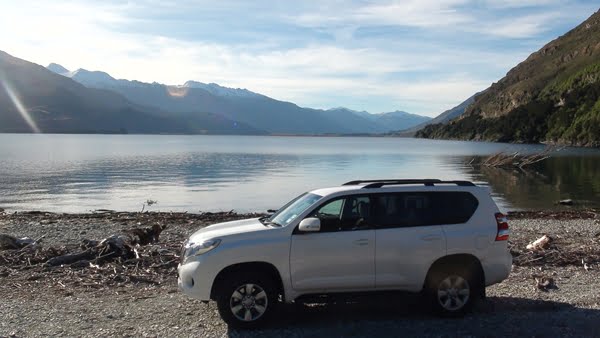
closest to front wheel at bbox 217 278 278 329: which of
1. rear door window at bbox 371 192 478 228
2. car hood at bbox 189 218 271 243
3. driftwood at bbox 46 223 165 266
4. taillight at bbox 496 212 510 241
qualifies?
car hood at bbox 189 218 271 243

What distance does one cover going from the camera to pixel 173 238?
18984 mm

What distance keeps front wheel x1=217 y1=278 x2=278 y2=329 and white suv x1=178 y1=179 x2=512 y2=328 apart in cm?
1

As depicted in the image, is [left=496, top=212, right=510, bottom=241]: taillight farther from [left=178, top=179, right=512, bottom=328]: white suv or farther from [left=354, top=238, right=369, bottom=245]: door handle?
[left=354, top=238, right=369, bottom=245]: door handle

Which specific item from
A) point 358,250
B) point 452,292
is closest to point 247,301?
point 358,250

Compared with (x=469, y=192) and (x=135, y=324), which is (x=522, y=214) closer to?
(x=469, y=192)

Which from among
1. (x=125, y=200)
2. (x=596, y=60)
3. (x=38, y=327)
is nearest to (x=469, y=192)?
(x=38, y=327)

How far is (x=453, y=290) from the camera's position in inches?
360

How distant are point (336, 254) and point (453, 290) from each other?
199cm

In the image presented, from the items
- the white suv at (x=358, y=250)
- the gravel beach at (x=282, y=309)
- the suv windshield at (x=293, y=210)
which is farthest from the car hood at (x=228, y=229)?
the gravel beach at (x=282, y=309)

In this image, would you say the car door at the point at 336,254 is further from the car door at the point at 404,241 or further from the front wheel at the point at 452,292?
the front wheel at the point at 452,292

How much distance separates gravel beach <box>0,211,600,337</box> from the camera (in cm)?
854

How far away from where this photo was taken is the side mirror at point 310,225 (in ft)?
28.0

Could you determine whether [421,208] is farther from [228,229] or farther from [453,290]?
[228,229]

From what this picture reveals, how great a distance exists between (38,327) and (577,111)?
17543 cm
